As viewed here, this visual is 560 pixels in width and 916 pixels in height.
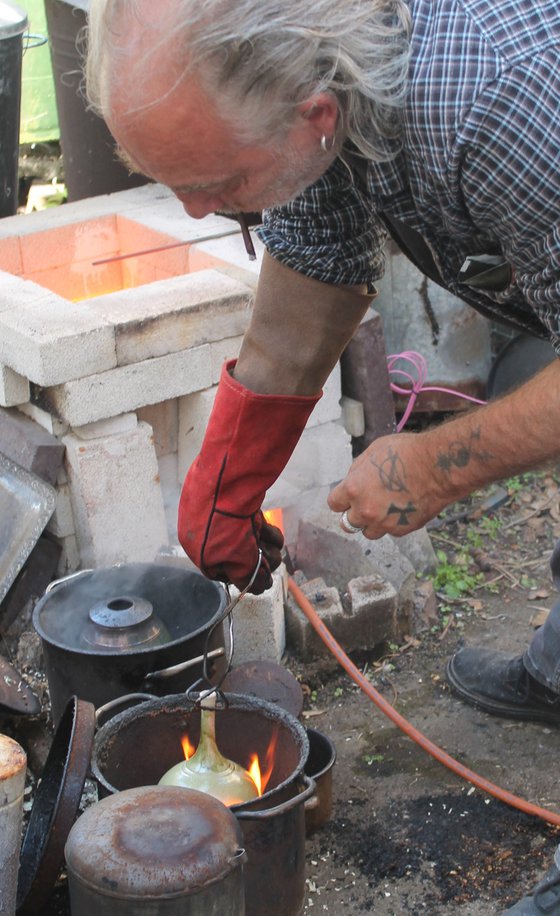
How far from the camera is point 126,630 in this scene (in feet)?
11.8

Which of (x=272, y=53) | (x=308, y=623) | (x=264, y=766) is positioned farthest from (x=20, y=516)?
(x=272, y=53)

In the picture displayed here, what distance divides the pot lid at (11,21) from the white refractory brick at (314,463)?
8.45 ft

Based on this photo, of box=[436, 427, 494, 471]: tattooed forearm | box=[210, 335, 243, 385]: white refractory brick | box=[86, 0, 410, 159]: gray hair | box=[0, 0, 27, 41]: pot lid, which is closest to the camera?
box=[86, 0, 410, 159]: gray hair

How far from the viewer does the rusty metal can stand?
242 cm

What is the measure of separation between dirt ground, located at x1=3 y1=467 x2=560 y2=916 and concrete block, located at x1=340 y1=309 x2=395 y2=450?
617 mm

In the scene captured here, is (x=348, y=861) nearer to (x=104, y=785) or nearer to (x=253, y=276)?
(x=104, y=785)

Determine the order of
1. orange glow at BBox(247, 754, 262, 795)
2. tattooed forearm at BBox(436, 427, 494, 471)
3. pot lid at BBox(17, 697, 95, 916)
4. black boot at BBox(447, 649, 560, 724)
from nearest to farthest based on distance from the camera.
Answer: tattooed forearm at BBox(436, 427, 494, 471), pot lid at BBox(17, 697, 95, 916), orange glow at BBox(247, 754, 262, 795), black boot at BBox(447, 649, 560, 724)

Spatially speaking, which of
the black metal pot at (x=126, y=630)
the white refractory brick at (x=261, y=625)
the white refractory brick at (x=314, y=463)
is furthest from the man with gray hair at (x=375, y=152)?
the white refractory brick at (x=314, y=463)

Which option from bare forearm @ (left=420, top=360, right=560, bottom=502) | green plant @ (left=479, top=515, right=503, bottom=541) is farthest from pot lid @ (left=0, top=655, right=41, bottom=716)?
green plant @ (left=479, top=515, right=503, bottom=541)

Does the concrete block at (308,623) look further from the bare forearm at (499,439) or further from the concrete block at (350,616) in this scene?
the bare forearm at (499,439)

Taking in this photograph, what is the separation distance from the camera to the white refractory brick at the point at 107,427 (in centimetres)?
431

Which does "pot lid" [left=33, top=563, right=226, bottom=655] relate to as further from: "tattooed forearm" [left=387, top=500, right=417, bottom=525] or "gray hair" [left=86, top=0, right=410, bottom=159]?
"gray hair" [left=86, top=0, right=410, bottom=159]

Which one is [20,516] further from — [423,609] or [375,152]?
[375,152]

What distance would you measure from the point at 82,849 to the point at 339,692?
1851mm
